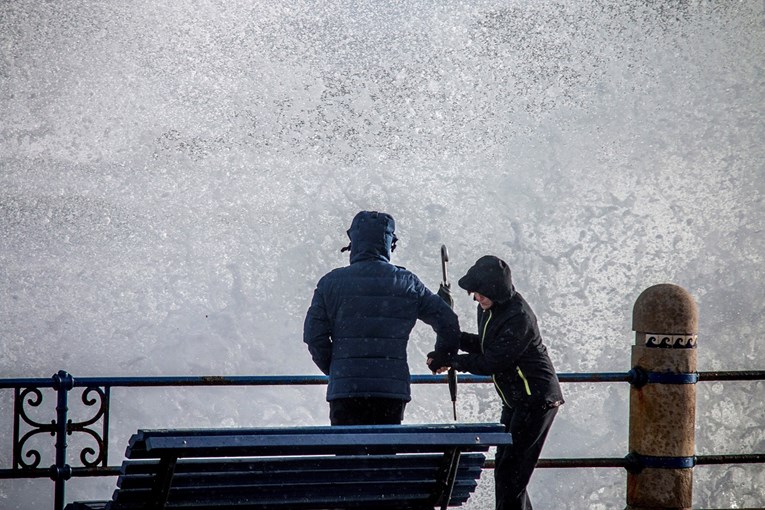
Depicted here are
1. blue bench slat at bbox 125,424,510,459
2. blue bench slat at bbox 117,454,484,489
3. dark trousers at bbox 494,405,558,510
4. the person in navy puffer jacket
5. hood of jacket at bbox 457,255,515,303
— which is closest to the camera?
blue bench slat at bbox 125,424,510,459

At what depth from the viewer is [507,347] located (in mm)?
3857

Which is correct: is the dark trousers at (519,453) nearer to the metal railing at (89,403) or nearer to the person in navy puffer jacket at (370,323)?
the metal railing at (89,403)

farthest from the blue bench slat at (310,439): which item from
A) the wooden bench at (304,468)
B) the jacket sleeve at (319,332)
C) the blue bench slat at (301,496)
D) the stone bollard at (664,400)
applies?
the stone bollard at (664,400)

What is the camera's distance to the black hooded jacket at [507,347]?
3.85 m

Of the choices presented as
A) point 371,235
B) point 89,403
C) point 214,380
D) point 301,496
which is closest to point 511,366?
point 371,235

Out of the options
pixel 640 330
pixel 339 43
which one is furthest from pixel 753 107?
pixel 640 330

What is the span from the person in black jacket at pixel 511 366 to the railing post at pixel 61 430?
134 cm

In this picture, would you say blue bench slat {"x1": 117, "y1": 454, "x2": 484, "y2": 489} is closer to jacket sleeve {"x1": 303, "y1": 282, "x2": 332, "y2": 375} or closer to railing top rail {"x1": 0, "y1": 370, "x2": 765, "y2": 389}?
jacket sleeve {"x1": 303, "y1": 282, "x2": 332, "y2": 375}

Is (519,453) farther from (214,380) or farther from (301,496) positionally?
(301,496)

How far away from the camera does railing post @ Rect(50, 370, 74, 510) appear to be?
3883mm

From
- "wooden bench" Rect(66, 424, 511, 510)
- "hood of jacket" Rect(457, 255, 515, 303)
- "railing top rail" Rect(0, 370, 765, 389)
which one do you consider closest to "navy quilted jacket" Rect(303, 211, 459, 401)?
"hood of jacket" Rect(457, 255, 515, 303)

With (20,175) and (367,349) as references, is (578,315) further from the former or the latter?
(367,349)

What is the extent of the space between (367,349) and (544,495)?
12.8m

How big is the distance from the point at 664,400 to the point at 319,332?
157 centimetres
